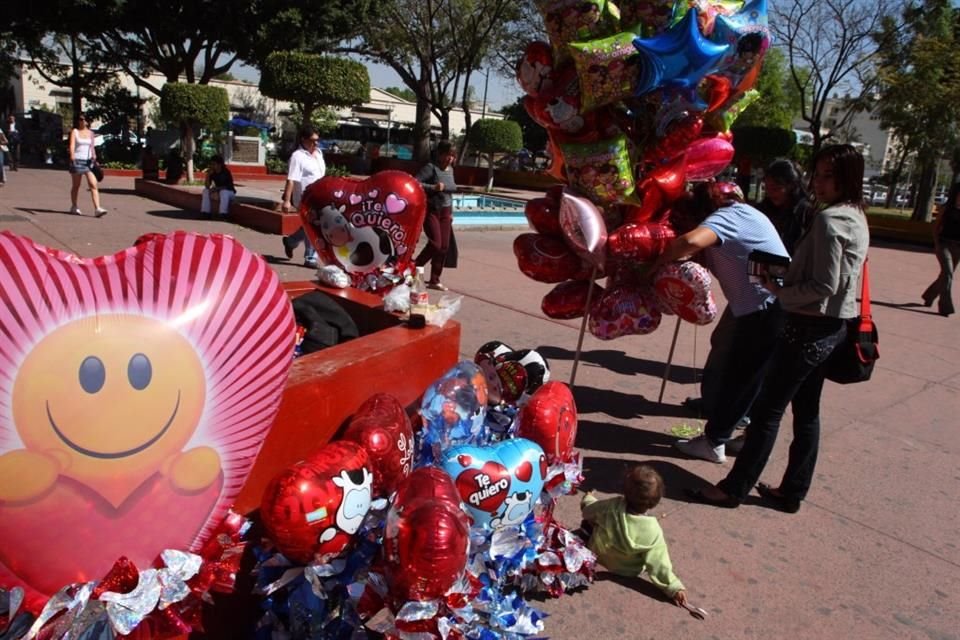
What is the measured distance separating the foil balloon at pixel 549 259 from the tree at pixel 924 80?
66.3ft

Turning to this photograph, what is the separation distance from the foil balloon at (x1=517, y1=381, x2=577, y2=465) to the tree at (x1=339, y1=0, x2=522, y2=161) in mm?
22176

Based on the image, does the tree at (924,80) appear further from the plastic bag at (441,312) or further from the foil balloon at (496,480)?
the foil balloon at (496,480)

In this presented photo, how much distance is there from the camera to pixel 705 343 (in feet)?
22.4

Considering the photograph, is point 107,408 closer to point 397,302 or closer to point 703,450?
point 397,302

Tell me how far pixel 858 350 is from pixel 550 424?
1637 mm

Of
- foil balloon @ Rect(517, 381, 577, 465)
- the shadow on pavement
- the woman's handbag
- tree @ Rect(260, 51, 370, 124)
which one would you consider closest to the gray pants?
the shadow on pavement

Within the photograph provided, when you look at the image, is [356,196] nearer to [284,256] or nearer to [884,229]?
[284,256]

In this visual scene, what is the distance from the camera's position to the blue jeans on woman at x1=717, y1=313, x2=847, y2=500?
3252 mm

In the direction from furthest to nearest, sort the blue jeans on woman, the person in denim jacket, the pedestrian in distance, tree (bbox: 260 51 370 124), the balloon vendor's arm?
tree (bbox: 260 51 370 124)
the pedestrian in distance
the balloon vendor's arm
the blue jeans on woman
the person in denim jacket

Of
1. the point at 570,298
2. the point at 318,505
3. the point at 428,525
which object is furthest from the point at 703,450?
the point at 318,505

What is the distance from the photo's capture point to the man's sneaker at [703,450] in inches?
162

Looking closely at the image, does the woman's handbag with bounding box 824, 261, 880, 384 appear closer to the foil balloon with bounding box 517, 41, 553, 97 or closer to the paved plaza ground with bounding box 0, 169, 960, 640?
the paved plaza ground with bounding box 0, 169, 960, 640

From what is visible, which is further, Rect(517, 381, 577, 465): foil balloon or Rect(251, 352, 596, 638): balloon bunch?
Rect(517, 381, 577, 465): foil balloon

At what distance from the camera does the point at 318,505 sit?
1994 millimetres
